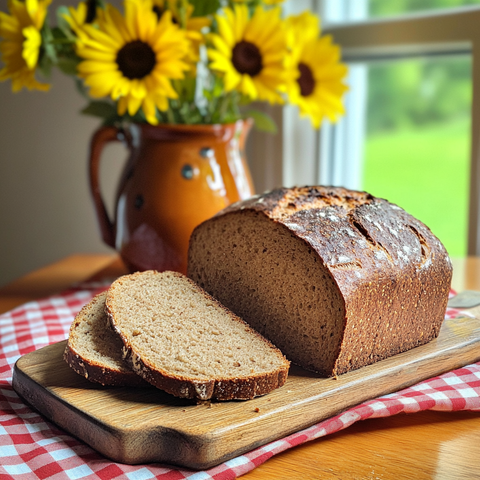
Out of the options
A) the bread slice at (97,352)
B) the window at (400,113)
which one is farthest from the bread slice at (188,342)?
the window at (400,113)

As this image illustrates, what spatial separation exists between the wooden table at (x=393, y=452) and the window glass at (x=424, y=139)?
1.61 meters

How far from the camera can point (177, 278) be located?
1489 mm

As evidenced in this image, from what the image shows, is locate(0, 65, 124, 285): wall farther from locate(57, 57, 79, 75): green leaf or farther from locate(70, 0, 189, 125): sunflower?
locate(70, 0, 189, 125): sunflower

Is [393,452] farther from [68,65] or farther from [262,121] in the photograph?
[68,65]

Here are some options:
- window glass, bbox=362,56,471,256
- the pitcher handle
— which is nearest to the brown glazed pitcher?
the pitcher handle

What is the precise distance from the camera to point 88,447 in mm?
1067

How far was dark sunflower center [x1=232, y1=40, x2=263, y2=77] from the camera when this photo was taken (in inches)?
69.5

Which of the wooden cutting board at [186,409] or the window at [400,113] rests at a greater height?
the window at [400,113]

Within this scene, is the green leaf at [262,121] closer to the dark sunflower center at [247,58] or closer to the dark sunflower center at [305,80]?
the dark sunflower center at [305,80]

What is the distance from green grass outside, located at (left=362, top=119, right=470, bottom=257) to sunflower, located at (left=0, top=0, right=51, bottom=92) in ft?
5.71

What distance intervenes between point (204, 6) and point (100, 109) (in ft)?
1.47

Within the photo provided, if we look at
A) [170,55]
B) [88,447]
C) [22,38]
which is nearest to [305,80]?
[170,55]

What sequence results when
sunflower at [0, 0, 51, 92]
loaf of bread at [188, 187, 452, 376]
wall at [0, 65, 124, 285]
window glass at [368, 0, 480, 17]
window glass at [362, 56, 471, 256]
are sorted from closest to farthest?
loaf of bread at [188, 187, 452, 376]
sunflower at [0, 0, 51, 92]
window glass at [368, 0, 480, 17]
window glass at [362, 56, 471, 256]
wall at [0, 65, 124, 285]

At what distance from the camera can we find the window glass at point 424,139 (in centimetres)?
265
